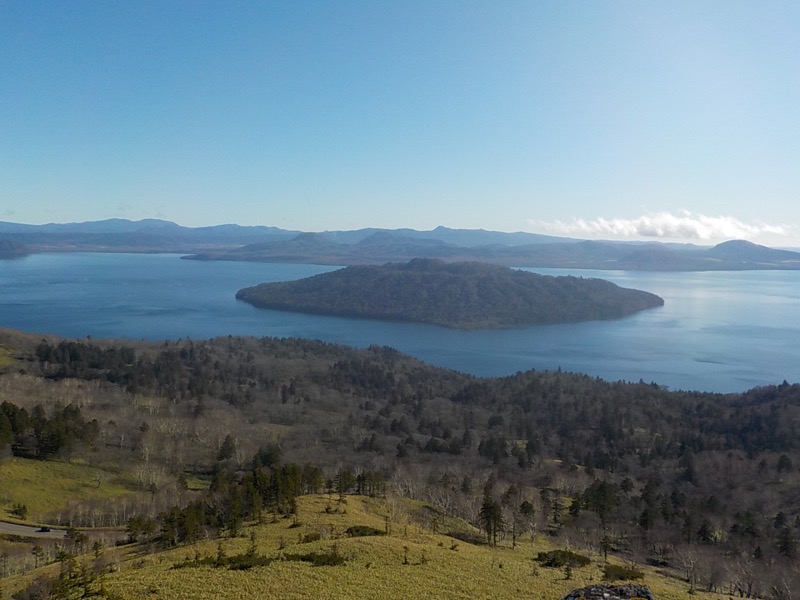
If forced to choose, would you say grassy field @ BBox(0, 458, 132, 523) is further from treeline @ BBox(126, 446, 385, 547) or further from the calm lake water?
the calm lake water

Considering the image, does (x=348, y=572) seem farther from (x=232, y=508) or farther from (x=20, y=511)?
(x=20, y=511)

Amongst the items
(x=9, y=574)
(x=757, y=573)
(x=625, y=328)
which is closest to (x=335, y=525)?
(x=9, y=574)

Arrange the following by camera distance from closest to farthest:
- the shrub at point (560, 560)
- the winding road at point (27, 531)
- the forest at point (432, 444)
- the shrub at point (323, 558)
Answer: the shrub at point (323, 558) < the shrub at point (560, 560) < the winding road at point (27, 531) < the forest at point (432, 444)

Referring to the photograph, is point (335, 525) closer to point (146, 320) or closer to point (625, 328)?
point (146, 320)

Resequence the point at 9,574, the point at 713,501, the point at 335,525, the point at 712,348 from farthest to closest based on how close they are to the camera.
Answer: the point at 712,348 < the point at 713,501 < the point at 335,525 < the point at 9,574

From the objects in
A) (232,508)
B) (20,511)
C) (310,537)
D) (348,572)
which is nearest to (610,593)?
(348,572)

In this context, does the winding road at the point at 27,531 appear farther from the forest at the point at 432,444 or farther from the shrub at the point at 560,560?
the shrub at the point at 560,560

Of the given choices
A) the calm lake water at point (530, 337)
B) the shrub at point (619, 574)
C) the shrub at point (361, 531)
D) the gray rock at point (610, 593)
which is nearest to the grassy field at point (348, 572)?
the shrub at point (361, 531)
